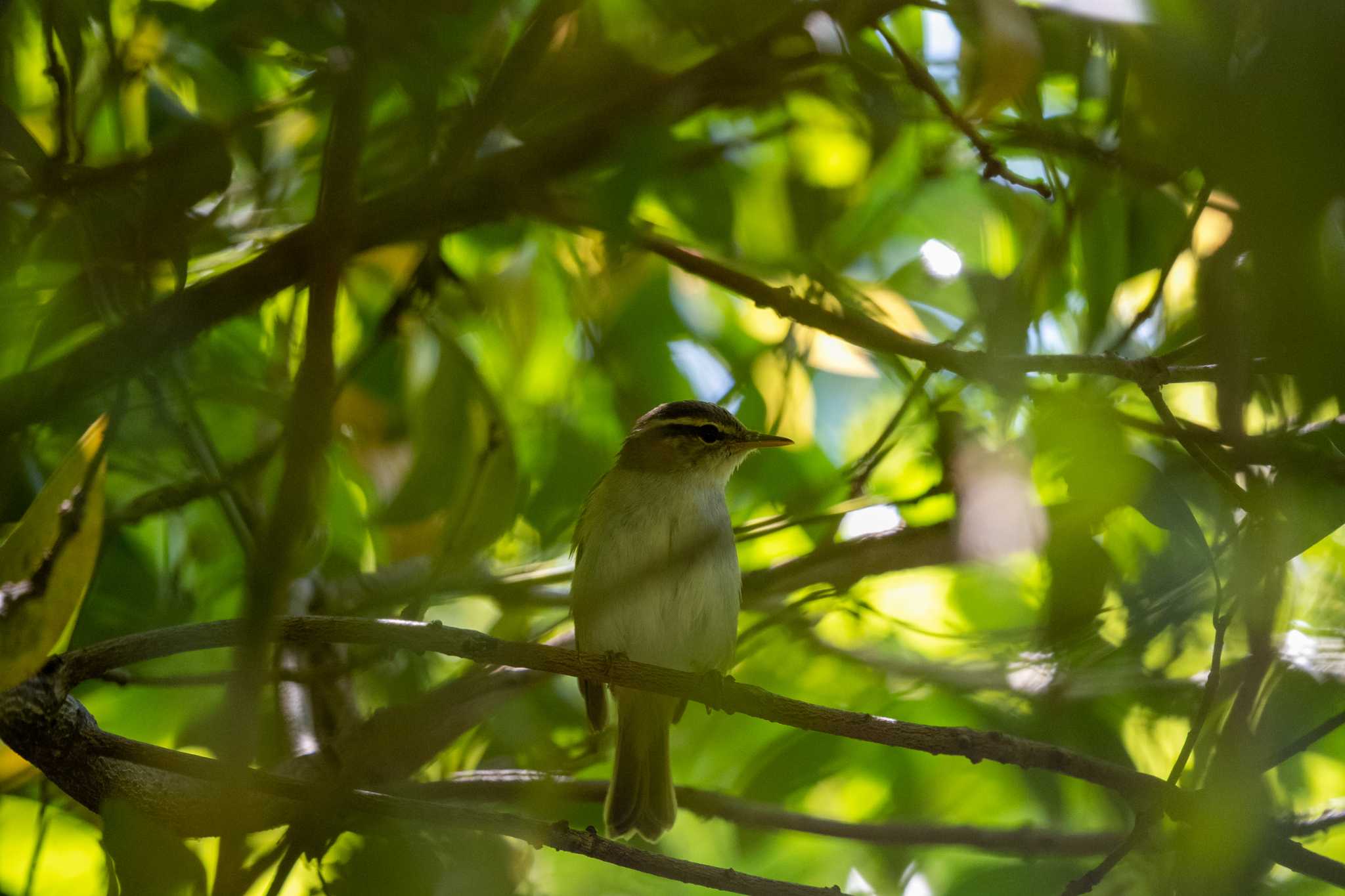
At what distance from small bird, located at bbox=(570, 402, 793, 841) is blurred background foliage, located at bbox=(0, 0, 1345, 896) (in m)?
0.13

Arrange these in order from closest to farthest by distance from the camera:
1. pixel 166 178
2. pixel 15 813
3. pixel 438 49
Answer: pixel 438 49
pixel 166 178
pixel 15 813

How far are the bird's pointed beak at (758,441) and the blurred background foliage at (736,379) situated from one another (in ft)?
0.24

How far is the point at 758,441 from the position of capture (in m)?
3.36

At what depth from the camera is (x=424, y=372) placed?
3.21 metres

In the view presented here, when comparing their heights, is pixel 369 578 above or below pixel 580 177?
below

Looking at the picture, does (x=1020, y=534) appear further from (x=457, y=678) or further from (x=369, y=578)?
(x=369, y=578)

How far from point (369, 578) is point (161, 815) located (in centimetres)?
140

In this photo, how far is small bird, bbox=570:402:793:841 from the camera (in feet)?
10.5

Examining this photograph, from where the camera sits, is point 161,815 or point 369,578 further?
point 369,578

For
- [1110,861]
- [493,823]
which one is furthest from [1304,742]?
[493,823]

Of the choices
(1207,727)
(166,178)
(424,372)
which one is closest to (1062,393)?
(1207,727)

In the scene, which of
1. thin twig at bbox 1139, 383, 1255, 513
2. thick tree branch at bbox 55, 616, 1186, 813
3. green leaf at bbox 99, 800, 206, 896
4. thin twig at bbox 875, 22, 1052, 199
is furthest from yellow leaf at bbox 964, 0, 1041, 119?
green leaf at bbox 99, 800, 206, 896

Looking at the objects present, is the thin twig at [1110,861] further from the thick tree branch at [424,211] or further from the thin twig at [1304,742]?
the thick tree branch at [424,211]

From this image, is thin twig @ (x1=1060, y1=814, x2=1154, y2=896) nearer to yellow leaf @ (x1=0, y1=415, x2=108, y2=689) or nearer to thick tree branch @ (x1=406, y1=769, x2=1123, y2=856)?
thick tree branch @ (x1=406, y1=769, x2=1123, y2=856)
